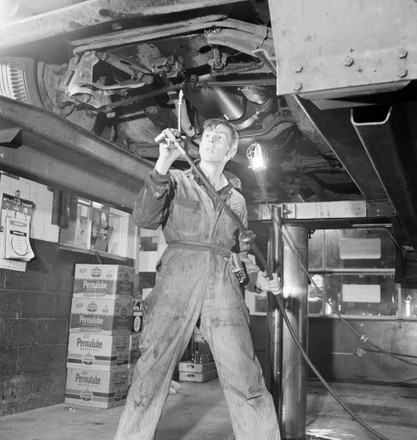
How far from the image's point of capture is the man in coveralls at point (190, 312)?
6.32 feet

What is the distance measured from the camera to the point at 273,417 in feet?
6.63

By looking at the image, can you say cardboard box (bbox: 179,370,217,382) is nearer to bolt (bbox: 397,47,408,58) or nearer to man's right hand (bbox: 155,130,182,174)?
man's right hand (bbox: 155,130,182,174)

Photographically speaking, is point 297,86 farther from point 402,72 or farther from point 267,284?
point 267,284

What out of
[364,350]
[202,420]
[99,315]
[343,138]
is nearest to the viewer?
[343,138]

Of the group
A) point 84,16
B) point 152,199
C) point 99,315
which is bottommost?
point 99,315

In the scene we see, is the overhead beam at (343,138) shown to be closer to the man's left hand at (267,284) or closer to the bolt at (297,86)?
the bolt at (297,86)

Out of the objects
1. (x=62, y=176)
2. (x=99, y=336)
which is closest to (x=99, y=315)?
(x=99, y=336)

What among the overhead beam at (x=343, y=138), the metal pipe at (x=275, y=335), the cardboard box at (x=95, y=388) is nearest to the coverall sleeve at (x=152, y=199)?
the overhead beam at (x=343, y=138)

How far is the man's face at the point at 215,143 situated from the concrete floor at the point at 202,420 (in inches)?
80.2

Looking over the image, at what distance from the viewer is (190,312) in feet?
6.54

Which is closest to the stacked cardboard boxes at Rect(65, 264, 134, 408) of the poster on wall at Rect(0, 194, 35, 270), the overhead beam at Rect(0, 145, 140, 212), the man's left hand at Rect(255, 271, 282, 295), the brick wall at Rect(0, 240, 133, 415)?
the brick wall at Rect(0, 240, 133, 415)

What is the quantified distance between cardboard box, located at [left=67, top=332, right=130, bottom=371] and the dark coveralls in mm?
2646

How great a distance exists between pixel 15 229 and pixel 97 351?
134 cm

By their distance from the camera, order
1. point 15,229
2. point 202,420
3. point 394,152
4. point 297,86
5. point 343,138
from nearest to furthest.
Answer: point 297,86 → point 394,152 → point 343,138 → point 202,420 → point 15,229
